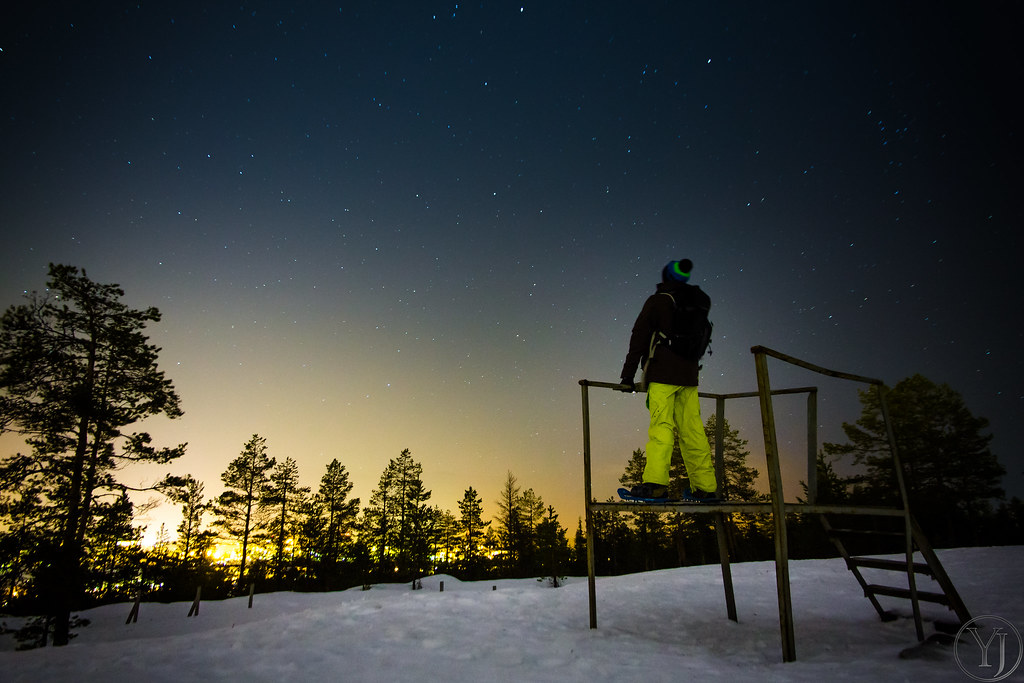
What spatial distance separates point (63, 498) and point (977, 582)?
26223 millimetres

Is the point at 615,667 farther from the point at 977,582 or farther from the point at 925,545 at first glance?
the point at 977,582

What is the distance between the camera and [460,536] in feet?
173

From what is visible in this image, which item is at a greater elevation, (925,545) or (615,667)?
(925,545)

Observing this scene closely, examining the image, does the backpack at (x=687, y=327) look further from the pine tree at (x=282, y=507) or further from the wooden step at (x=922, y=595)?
the pine tree at (x=282, y=507)

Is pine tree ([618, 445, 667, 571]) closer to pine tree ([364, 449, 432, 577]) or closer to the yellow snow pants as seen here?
pine tree ([364, 449, 432, 577])

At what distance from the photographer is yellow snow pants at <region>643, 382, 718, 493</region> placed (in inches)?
189

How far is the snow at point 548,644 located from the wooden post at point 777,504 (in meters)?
0.23

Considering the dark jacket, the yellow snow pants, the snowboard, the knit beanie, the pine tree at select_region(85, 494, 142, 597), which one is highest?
the knit beanie

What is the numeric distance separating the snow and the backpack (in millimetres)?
2797

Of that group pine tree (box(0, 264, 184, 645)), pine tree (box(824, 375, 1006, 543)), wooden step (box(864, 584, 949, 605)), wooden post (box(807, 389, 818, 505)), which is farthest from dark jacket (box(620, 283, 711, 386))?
pine tree (box(824, 375, 1006, 543))

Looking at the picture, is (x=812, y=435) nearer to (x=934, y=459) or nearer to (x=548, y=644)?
(x=548, y=644)

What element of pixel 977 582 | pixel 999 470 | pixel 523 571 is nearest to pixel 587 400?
pixel 977 582

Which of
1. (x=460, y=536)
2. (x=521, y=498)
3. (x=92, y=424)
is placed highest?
(x=92, y=424)

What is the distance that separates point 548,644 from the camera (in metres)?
4.57
